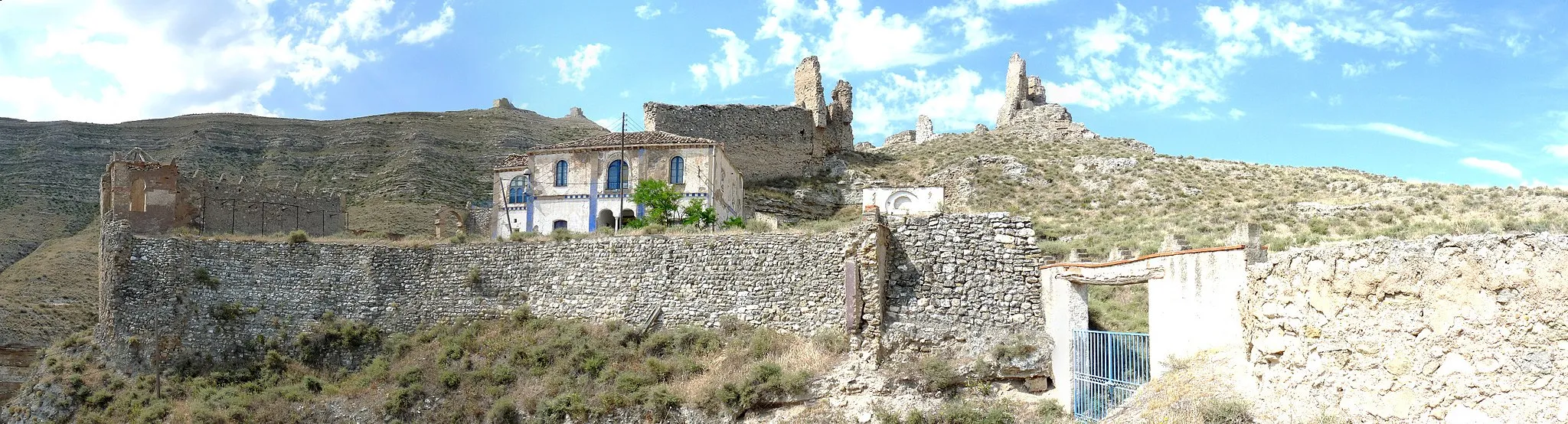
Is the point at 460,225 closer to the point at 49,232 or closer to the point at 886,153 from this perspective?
the point at 886,153

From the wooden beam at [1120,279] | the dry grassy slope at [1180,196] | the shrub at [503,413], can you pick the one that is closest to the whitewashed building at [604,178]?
the dry grassy slope at [1180,196]

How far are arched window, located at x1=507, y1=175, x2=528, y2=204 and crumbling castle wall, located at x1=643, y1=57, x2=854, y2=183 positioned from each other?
7.20 meters

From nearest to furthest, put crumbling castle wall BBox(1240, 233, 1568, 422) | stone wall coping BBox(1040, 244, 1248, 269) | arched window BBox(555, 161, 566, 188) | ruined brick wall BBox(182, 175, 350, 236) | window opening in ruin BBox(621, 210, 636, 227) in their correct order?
crumbling castle wall BBox(1240, 233, 1568, 422)
stone wall coping BBox(1040, 244, 1248, 269)
ruined brick wall BBox(182, 175, 350, 236)
window opening in ruin BBox(621, 210, 636, 227)
arched window BBox(555, 161, 566, 188)

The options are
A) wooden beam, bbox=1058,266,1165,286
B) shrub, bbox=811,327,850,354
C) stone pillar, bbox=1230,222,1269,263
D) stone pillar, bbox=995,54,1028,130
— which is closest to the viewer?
stone pillar, bbox=1230,222,1269,263

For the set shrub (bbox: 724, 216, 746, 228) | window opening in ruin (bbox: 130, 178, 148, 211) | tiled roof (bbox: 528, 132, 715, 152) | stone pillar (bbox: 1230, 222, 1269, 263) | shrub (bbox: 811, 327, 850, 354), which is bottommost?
shrub (bbox: 811, 327, 850, 354)

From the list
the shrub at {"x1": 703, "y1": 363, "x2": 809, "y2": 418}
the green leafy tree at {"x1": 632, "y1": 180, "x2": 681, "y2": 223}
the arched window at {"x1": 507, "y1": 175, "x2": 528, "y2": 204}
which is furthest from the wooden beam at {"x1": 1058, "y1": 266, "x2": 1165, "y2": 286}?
the arched window at {"x1": 507, "y1": 175, "x2": 528, "y2": 204}

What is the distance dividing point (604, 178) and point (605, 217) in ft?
3.58

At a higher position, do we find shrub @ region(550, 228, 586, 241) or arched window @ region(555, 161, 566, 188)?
arched window @ region(555, 161, 566, 188)

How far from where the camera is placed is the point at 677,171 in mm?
29000

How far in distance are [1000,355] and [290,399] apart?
535 inches

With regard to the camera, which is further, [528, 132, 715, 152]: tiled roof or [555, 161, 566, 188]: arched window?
→ [555, 161, 566, 188]: arched window

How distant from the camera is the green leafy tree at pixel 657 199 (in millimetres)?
26984

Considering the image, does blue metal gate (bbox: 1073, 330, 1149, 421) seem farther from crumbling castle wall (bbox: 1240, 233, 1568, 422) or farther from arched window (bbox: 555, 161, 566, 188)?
arched window (bbox: 555, 161, 566, 188)

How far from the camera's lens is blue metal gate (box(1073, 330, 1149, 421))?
14781mm
